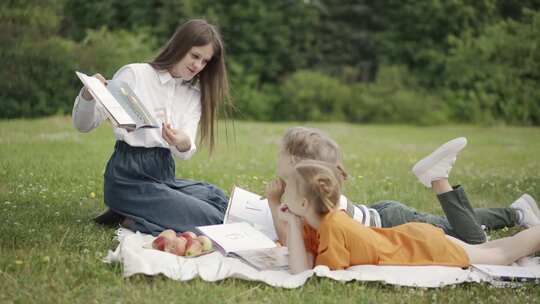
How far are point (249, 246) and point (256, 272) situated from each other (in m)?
0.31

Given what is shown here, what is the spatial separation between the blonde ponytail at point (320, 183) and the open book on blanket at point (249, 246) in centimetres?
46

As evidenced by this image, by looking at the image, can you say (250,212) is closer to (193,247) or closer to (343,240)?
(193,247)

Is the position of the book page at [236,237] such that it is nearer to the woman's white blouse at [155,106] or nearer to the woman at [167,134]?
the woman at [167,134]

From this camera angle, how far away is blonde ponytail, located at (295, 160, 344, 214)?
11.7ft

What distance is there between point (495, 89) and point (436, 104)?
5.65ft

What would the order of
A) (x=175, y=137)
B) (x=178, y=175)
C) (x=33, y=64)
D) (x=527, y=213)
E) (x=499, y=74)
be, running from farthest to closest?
(x=499, y=74), (x=33, y=64), (x=178, y=175), (x=527, y=213), (x=175, y=137)

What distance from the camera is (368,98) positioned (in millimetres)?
19234

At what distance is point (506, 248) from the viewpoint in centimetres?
409

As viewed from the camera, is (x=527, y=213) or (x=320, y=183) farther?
(x=527, y=213)

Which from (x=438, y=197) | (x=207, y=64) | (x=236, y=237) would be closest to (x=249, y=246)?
(x=236, y=237)

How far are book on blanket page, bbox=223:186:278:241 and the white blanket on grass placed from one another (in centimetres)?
73

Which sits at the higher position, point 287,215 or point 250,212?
point 287,215

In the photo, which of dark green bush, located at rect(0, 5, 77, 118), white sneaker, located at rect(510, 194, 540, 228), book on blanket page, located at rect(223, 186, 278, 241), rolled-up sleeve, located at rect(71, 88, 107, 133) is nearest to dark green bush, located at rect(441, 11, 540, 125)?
dark green bush, located at rect(0, 5, 77, 118)

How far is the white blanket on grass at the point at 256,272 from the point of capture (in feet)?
11.6
